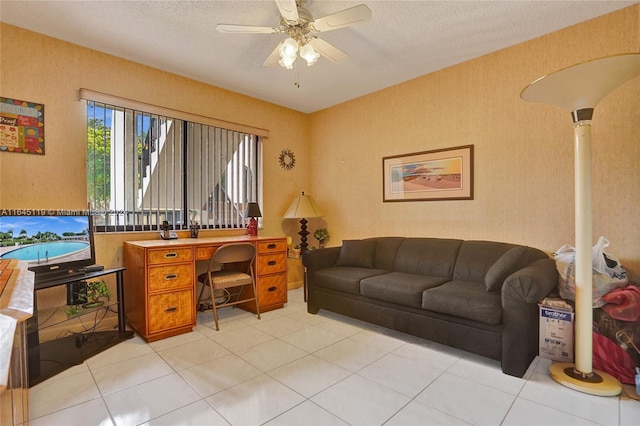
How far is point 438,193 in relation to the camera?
11.3 feet

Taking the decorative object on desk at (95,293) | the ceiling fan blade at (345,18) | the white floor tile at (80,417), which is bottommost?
the white floor tile at (80,417)

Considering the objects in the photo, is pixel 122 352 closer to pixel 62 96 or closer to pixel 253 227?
pixel 253 227

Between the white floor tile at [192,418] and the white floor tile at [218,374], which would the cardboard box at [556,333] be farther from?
the white floor tile at [192,418]

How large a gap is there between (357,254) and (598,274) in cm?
209

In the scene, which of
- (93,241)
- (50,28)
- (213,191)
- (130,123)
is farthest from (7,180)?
(213,191)

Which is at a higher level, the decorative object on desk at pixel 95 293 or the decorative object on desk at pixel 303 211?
the decorative object on desk at pixel 303 211

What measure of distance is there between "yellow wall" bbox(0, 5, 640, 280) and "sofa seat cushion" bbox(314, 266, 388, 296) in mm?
820

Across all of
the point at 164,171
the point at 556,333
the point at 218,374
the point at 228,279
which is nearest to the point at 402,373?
the point at 556,333

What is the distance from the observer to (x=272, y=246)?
11.8 ft

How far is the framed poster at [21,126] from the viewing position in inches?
98.1

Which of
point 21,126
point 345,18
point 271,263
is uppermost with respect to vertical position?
point 345,18

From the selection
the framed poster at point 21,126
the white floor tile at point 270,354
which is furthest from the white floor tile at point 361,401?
the framed poster at point 21,126

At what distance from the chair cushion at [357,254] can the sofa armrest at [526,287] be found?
1.62 meters

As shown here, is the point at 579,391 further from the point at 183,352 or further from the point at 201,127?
the point at 201,127
